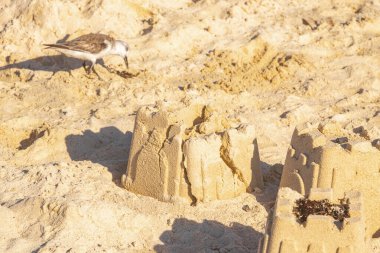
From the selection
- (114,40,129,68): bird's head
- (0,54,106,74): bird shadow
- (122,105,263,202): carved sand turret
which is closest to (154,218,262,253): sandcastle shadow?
(122,105,263,202): carved sand turret

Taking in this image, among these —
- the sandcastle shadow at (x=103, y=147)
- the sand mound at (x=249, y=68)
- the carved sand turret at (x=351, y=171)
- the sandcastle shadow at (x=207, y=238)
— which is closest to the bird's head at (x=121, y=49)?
the sand mound at (x=249, y=68)

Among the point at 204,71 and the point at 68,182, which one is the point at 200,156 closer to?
the point at 68,182

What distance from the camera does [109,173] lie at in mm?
6008

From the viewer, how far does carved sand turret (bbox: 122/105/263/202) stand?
541cm

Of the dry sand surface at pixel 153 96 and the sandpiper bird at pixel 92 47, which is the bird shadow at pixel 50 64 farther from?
the sandpiper bird at pixel 92 47

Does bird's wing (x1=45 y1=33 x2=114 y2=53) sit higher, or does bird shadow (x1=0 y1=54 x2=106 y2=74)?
bird's wing (x1=45 y1=33 x2=114 y2=53)

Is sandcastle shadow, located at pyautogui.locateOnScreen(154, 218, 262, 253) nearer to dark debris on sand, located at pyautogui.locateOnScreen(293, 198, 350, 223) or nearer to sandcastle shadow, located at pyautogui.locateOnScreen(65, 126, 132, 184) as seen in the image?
dark debris on sand, located at pyautogui.locateOnScreen(293, 198, 350, 223)

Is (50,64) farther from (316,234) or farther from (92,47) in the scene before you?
(316,234)

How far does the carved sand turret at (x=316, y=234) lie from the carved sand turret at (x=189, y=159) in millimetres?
1363

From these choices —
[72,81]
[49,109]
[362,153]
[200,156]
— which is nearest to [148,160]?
[200,156]

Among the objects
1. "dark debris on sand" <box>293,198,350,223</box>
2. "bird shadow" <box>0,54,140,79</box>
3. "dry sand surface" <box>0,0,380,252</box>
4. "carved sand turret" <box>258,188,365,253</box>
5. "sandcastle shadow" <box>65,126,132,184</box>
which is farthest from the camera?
"bird shadow" <box>0,54,140,79</box>

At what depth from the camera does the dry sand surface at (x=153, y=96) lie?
5105mm

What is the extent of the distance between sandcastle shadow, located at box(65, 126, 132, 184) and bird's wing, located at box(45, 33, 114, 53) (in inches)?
60.9

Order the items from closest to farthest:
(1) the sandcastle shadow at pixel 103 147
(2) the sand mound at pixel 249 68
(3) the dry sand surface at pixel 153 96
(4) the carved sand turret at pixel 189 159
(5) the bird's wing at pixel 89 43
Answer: (3) the dry sand surface at pixel 153 96 < (4) the carved sand turret at pixel 189 159 < (1) the sandcastle shadow at pixel 103 147 < (2) the sand mound at pixel 249 68 < (5) the bird's wing at pixel 89 43
